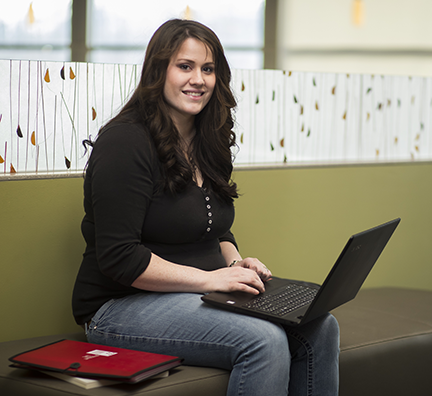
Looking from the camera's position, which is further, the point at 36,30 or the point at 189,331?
the point at 36,30

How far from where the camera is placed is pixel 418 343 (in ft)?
6.11

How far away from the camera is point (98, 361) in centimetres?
133

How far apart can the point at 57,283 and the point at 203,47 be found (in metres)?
0.94

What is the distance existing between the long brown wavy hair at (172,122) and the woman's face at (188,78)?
Answer: 0.02 m

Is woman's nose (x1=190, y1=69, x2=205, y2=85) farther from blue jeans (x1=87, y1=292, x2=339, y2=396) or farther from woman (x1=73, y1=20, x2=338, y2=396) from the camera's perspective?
blue jeans (x1=87, y1=292, x2=339, y2=396)

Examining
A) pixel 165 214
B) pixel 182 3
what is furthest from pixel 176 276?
pixel 182 3

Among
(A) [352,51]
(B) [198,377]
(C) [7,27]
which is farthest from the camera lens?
(A) [352,51]

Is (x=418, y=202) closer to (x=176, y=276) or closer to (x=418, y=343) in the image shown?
(x=418, y=343)

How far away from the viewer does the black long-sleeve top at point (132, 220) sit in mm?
1412

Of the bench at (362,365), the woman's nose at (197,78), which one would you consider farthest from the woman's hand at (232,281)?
the woman's nose at (197,78)

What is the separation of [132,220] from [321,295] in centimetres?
52

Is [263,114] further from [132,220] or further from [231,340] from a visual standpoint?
[231,340]

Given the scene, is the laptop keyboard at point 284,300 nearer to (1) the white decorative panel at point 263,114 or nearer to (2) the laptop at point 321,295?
(2) the laptop at point 321,295

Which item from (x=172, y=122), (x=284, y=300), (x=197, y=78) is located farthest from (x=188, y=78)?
(x=284, y=300)
